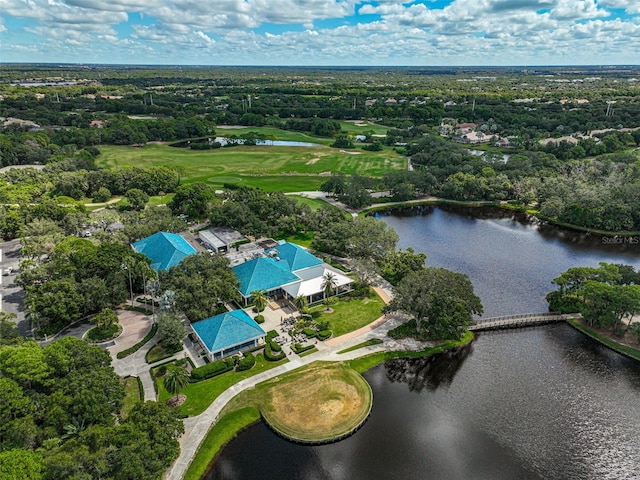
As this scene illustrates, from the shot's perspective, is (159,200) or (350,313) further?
(159,200)

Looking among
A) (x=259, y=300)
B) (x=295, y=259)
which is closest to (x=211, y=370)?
(x=259, y=300)

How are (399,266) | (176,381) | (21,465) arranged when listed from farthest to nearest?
(399,266), (176,381), (21,465)

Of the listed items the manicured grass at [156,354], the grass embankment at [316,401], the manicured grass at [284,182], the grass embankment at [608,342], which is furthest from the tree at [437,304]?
the manicured grass at [284,182]

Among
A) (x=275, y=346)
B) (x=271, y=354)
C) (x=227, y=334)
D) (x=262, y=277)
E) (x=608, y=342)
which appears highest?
(x=262, y=277)

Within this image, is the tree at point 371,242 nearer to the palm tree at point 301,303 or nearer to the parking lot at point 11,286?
the palm tree at point 301,303

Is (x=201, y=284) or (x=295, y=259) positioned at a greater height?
(x=201, y=284)

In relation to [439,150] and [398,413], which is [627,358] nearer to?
[398,413]

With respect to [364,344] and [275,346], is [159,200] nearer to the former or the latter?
[275,346]

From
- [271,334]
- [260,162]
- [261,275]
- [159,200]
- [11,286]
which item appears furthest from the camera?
[260,162]
